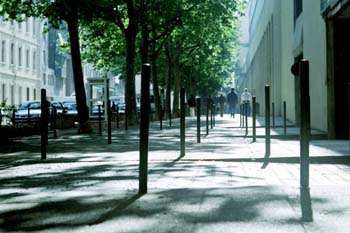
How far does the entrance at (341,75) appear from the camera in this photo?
16328 millimetres

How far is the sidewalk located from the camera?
5199mm

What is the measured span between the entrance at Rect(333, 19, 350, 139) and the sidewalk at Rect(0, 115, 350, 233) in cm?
567

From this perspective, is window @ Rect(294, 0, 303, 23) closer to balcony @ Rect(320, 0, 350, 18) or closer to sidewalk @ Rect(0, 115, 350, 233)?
balcony @ Rect(320, 0, 350, 18)

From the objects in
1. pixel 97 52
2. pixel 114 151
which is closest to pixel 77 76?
pixel 114 151

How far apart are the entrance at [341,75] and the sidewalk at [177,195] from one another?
18.6 feet

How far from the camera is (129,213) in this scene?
224 inches

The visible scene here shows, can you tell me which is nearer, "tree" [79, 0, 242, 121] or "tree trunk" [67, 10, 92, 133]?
"tree trunk" [67, 10, 92, 133]

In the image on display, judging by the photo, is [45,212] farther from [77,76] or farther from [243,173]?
[77,76]

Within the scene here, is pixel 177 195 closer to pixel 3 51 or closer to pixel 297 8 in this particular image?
pixel 297 8

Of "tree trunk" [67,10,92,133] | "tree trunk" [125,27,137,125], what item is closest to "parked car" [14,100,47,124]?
"tree trunk" [125,27,137,125]

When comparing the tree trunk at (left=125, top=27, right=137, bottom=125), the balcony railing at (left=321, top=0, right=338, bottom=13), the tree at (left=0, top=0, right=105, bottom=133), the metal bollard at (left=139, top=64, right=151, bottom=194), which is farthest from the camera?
the tree trunk at (left=125, top=27, right=137, bottom=125)

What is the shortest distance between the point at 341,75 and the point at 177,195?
10805mm

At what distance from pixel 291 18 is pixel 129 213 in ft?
85.3

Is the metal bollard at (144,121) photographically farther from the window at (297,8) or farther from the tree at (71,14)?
the window at (297,8)
